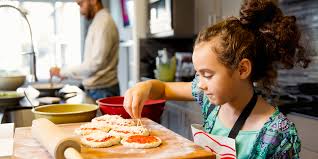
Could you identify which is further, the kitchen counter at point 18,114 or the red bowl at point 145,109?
the kitchen counter at point 18,114

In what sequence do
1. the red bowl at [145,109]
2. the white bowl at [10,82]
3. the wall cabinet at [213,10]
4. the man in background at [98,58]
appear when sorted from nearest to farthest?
the red bowl at [145,109], the white bowl at [10,82], the wall cabinet at [213,10], the man in background at [98,58]

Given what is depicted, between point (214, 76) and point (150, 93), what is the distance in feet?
1.11

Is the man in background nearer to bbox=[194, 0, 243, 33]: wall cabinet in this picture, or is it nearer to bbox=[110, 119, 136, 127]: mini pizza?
bbox=[194, 0, 243, 33]: wall cabinet

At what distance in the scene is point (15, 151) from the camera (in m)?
0.90

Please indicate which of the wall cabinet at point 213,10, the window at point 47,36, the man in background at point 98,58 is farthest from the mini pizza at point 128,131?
the window at point 47,36

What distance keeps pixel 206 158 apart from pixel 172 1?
221 cm

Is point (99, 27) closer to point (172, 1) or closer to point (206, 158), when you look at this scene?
point (172, 1)

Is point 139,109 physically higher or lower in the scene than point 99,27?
lower

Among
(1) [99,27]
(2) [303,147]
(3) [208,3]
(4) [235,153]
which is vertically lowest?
(2) [303,147]

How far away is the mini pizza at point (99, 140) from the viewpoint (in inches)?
35.2

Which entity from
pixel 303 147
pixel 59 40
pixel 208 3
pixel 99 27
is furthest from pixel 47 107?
pixel 59 40

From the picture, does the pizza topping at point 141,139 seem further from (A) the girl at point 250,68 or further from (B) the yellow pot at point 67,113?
(B) the yellow pot at point 67,113

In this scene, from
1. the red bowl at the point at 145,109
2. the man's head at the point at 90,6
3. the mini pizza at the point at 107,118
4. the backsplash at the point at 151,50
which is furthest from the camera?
the backsplash at the point at 151,50

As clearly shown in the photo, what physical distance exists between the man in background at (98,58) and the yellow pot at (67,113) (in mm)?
1468
